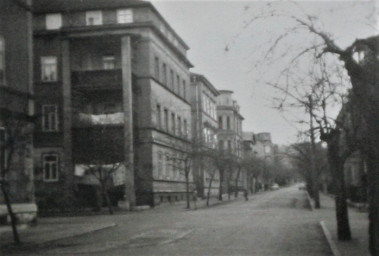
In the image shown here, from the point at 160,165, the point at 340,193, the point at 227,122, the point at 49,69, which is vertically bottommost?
the point at 340,193

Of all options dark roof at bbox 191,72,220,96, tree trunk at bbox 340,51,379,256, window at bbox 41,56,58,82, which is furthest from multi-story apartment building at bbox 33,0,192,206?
tree trunk at bbox 340,51,379,256

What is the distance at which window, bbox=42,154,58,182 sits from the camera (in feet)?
140

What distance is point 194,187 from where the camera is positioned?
61.2 meters

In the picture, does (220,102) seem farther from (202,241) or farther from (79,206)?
(202,241)

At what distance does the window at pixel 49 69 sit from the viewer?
4375 cm

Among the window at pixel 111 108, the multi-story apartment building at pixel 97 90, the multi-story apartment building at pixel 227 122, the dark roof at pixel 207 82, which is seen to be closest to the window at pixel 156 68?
the multi-story apartment building at pixel 97 90

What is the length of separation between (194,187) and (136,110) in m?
18.7

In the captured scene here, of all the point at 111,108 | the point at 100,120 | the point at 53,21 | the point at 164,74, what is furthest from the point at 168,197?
the point at 53,21

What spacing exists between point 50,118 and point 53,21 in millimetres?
7395

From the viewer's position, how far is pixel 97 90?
43.3m

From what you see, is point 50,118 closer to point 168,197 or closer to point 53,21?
point 53,21

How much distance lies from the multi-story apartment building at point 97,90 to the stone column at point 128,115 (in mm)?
68

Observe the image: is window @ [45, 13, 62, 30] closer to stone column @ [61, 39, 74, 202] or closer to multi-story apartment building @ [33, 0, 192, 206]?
multi-story apartment building @ [33, 0, 192, 206]

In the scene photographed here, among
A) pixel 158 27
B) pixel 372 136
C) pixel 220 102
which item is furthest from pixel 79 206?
pixel 220 102
